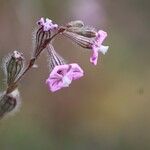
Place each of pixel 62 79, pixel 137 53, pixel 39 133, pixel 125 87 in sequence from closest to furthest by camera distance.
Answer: pixel 62 79 → pixel 39 133 → pixel 125 87 → pixel 137 53

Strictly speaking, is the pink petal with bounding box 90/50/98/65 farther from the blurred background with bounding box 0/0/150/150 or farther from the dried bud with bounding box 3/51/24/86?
the blurred background with bounding box 0/0/150/150

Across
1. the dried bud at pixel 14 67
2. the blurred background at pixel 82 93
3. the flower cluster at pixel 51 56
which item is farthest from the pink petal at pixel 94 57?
the blurred background at pixel 82 93

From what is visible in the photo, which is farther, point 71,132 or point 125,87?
point 125,87

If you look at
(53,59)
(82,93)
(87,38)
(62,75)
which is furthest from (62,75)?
(82,93)

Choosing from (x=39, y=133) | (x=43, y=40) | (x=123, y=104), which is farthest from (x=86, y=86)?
(x=43, y=40)

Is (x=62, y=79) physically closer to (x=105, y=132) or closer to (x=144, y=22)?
(x=105, y=132)

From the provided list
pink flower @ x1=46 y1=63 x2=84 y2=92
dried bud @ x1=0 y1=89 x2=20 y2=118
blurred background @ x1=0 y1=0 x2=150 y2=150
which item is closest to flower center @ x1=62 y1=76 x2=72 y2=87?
pink flower @ x1=46 y1=63 x2=84 y2=92
